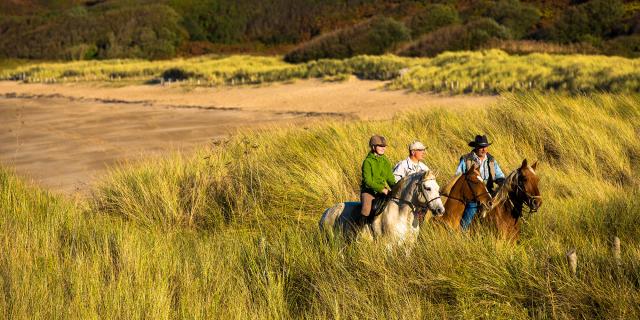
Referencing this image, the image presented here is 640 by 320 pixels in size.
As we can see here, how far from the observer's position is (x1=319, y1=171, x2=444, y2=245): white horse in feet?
23.1

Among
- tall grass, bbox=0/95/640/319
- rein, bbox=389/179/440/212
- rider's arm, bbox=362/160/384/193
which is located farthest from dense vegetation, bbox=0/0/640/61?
rein, bbox=389/179/440/212

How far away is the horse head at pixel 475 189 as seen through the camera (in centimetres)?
785

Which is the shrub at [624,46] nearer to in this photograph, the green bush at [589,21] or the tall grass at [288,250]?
the green bush at [589,21]

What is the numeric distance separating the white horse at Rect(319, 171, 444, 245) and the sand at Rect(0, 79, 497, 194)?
7588 mm

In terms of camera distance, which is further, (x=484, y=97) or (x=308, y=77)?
(x=308, y=77)

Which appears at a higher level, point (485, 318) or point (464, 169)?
point (464, 169)

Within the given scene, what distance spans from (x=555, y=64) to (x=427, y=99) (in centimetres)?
620

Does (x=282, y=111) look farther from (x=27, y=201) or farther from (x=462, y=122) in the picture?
(x=27, y=201)

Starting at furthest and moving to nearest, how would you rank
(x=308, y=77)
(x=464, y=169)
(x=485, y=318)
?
1. (x=308, y=77)
2. (x=464, y=169)
3. (x=485, y=318)

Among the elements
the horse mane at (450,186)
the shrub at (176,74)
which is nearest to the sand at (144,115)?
the shrub at (176,74)

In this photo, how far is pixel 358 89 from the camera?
3153 centimetres

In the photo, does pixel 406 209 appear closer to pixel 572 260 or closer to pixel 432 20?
pixel 572 260

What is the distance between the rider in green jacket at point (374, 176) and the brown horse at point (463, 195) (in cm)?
63

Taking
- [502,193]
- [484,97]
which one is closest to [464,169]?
[502,193]
